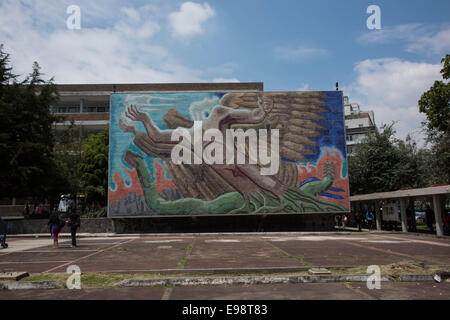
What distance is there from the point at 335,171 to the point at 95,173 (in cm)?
2370

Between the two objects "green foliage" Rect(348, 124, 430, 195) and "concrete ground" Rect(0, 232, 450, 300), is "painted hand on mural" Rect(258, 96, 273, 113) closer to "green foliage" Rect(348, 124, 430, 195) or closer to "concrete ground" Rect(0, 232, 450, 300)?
"green foliage" Rect(348, 124, 430, 195)

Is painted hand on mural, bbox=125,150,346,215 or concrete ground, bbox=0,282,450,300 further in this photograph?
painted hand on mural, bbox=125,150,346,215

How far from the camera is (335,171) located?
27.2 m

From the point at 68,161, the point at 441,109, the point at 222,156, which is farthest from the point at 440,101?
the point at 68,161

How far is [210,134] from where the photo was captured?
26719mm

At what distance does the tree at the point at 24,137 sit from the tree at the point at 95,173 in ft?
21.0

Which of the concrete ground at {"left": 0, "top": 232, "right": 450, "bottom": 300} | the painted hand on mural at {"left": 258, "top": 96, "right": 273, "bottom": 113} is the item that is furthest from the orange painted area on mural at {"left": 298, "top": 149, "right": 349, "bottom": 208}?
the concrete ground at {"left": 0, "top": 232, "right": 450, "bottom": 300}

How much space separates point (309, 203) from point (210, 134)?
9.45 metres

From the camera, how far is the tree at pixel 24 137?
2558 centimetres

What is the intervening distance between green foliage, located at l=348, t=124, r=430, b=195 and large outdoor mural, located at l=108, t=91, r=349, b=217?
28.1 feet

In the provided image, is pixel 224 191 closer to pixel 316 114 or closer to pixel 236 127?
pixel 236 127

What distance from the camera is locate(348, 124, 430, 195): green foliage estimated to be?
3266 cm

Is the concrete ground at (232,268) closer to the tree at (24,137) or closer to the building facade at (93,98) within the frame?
the tree at (24,137)

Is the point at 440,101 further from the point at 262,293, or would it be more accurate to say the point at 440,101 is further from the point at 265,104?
the point at 262,293
